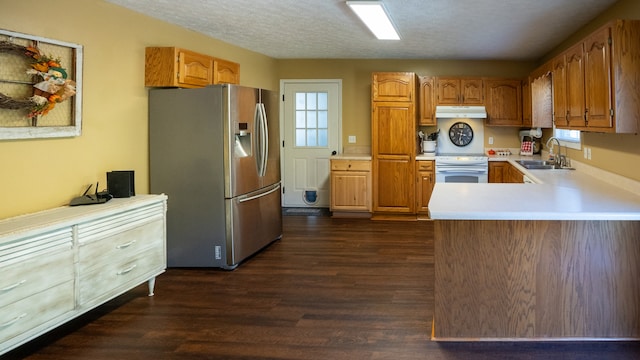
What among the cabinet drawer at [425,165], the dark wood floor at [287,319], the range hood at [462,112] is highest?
the range hood at [462,112]

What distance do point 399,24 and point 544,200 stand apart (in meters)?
2.59

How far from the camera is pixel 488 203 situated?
3.00 meters

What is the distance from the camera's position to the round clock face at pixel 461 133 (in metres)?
7.56

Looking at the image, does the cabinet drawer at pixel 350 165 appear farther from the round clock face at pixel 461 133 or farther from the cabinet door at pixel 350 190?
the round clock face at pixel 461 133

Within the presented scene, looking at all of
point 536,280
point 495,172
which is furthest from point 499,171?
point 536,280

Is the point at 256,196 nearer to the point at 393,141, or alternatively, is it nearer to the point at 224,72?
the point at 224,72

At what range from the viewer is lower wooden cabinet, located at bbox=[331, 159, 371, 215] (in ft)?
23.5

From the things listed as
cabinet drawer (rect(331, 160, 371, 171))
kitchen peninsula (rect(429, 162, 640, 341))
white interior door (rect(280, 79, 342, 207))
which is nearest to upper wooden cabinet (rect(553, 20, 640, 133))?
kitchen peninsula (rect(429, 162, 640, 341))

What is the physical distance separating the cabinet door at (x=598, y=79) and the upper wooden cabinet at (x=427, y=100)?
362cm

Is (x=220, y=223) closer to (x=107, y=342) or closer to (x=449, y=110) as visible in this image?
(x=107, y=342)

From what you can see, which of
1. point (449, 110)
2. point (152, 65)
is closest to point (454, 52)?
point (449, 110)

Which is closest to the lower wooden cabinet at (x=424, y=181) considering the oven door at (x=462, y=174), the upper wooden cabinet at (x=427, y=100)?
the oven door at (x=462, y=174)

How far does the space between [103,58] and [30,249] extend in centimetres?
185

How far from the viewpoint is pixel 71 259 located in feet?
9.89
